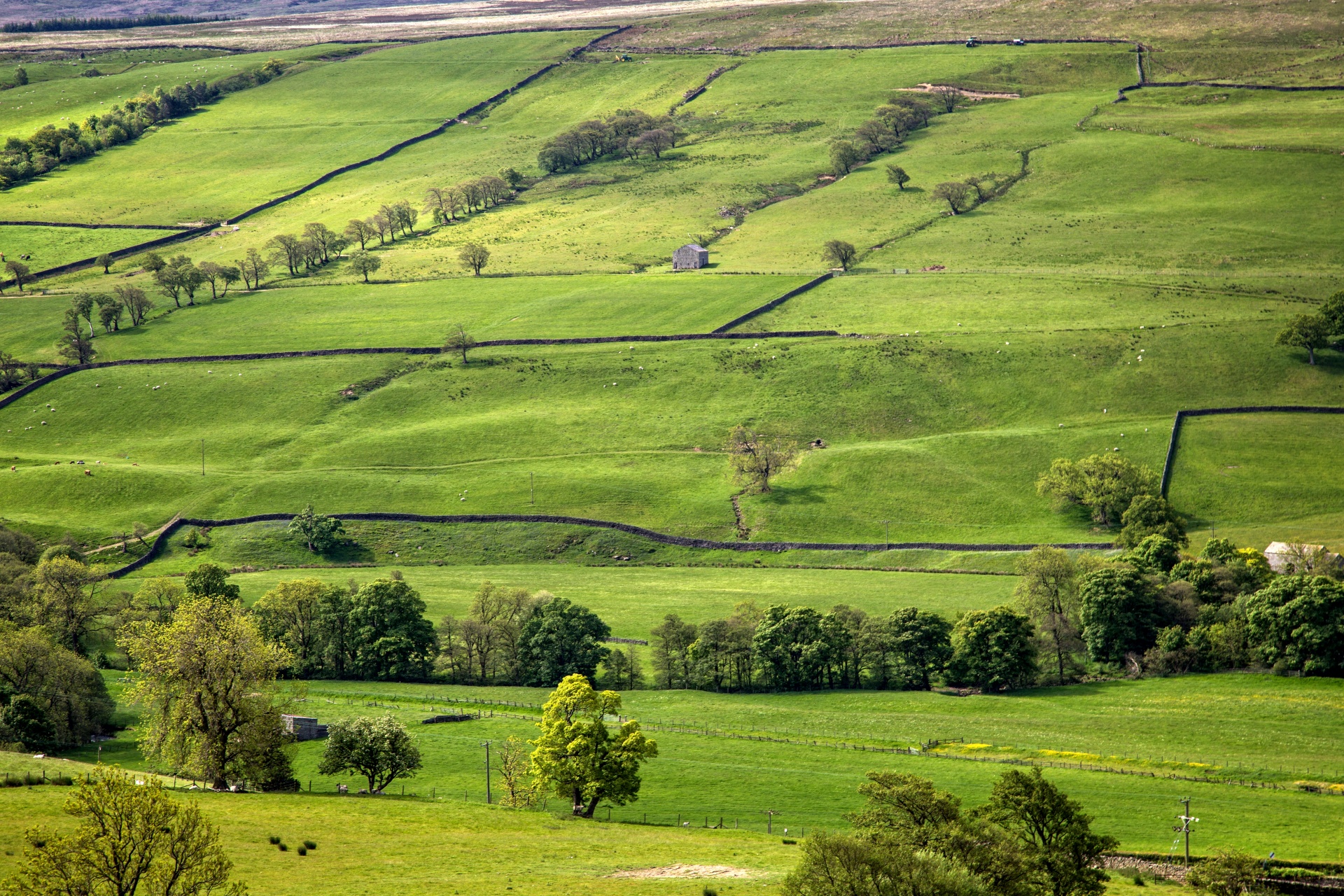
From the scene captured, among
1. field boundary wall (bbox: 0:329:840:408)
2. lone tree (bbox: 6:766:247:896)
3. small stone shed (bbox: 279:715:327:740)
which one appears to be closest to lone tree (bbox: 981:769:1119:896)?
lone tree (bbox: 6:766:247:896)

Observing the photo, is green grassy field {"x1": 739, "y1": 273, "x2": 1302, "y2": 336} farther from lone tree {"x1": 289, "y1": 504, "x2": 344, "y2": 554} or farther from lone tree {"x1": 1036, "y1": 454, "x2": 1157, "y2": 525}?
lone tree {"x1": 289, "y1": 504, "x2": 344, "y2": 554}

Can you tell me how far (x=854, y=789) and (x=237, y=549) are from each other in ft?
267

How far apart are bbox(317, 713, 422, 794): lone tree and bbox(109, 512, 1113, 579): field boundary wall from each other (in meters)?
59.2

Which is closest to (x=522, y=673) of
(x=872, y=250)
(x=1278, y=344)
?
(x=1278, y=344)

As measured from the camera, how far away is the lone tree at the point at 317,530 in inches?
4995

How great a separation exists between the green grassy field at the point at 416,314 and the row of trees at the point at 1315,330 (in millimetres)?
69191

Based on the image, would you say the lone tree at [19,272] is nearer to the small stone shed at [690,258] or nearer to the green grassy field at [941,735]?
the small stone shed at [690,258]

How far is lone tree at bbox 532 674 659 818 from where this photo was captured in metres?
64.7

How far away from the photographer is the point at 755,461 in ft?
439

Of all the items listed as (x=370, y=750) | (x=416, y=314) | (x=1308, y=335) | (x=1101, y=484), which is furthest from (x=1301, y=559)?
(x=416, y=314)

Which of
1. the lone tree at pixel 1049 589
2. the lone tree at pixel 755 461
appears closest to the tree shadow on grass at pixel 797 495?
the lone tree at pixel 755 461

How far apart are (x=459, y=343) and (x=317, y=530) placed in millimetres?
47390

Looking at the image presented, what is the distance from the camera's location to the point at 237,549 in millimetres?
126812

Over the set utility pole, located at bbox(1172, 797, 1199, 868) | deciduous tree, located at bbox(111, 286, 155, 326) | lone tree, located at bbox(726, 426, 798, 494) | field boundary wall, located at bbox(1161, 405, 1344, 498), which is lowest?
utility pole, located at bbox(1172, 797, 1199, 868)
